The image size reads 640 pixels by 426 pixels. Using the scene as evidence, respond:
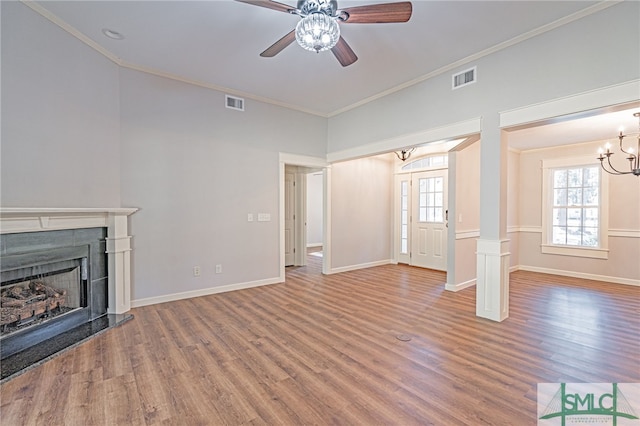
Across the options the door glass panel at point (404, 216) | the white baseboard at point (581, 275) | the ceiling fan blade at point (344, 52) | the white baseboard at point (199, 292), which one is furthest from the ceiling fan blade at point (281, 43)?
the white baseboard at point (581, 275)

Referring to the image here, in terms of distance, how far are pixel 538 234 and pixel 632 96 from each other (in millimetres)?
4609

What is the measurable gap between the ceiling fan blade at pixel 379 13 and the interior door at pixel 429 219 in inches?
183

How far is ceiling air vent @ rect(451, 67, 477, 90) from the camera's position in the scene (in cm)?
357

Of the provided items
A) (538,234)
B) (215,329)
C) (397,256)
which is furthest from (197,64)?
(538,234)

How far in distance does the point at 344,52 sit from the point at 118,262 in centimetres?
348

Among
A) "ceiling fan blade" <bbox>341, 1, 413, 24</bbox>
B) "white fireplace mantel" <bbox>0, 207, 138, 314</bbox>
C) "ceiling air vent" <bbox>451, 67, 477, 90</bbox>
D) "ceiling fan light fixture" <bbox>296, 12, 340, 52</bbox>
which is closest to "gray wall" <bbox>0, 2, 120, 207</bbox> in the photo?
"white fireplace mantel" <bbox>0, 207, 138, 314</bbox>

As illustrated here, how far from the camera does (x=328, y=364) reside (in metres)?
2.47

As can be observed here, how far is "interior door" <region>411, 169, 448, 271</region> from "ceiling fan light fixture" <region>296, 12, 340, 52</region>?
4914mm

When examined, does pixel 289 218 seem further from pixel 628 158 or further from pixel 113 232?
pixel 628 158

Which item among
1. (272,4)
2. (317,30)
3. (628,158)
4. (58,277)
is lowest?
(58,277)

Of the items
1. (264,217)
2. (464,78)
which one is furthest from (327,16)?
(264,217)

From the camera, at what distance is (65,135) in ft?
9.89

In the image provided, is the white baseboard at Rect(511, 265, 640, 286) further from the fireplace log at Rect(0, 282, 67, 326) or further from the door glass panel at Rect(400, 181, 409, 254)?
the fireplace log at Rect(0, 282, 67, 326)

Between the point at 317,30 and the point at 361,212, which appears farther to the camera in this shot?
the point at 361,212
